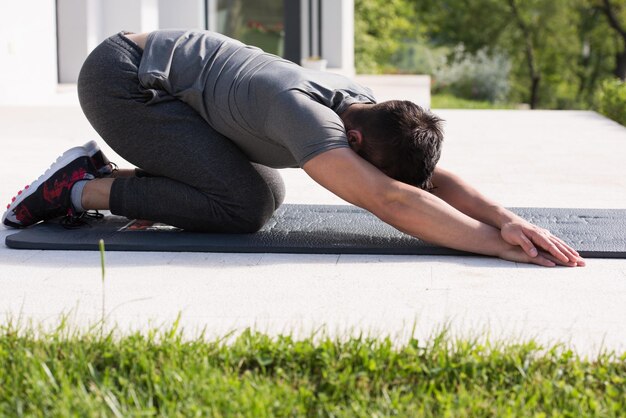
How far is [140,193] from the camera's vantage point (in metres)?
3.85

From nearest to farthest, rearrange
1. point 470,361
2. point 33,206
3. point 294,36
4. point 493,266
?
point 470,361
point 493,266
point 33,206
point 294,36

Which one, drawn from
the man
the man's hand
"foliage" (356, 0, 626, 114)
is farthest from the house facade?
"foliage" (356, 0, 626, 114)

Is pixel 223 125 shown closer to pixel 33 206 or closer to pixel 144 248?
pixel 144 248

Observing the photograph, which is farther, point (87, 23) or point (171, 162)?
point (87, 23)

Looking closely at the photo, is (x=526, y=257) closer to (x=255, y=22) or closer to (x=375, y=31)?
(x=255, y=22)

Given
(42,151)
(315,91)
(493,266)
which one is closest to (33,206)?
(315,91)

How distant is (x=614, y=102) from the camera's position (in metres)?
11.6

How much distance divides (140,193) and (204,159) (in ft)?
1.00

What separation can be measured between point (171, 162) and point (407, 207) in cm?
98

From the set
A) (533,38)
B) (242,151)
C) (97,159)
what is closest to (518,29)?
(533,38)

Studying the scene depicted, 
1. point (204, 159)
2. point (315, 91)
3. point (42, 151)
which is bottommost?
point (42, 151)

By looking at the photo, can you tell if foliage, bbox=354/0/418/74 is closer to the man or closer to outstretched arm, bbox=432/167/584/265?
the man

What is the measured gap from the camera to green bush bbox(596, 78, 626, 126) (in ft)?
36.4

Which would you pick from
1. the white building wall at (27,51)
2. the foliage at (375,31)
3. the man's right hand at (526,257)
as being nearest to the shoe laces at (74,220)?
the man's right hand at (526,257)
